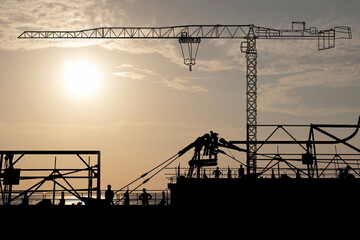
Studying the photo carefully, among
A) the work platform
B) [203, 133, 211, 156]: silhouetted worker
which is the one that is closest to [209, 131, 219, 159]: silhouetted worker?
[203, 133, 211, 156]: silhouetted worker

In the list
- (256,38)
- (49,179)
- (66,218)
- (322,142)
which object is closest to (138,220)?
(66,218)

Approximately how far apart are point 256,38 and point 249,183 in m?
74.7

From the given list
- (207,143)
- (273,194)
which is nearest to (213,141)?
(207,143)

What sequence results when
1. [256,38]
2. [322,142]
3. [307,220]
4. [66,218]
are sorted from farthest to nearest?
[256,38], [322,142], [307,220], [66,218]

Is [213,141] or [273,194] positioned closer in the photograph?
[273,194]

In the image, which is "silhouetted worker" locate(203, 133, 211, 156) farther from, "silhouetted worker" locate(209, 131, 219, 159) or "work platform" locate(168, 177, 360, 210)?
"work platform" locate(168, 177, 360, 210)

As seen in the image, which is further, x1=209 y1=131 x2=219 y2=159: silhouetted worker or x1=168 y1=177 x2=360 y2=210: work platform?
x1=209 y1=131 x2=219 y2=159: silhouetted worker

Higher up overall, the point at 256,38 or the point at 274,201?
the point at 256,38

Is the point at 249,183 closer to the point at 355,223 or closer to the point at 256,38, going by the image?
the point at 355,223

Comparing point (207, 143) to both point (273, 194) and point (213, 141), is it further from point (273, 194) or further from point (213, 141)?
point (273, 194)

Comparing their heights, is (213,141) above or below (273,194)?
above

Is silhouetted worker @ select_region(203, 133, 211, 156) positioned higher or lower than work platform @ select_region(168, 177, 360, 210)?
higher

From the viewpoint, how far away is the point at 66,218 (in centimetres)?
2805

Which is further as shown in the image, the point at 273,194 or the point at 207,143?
the point at 207,143
